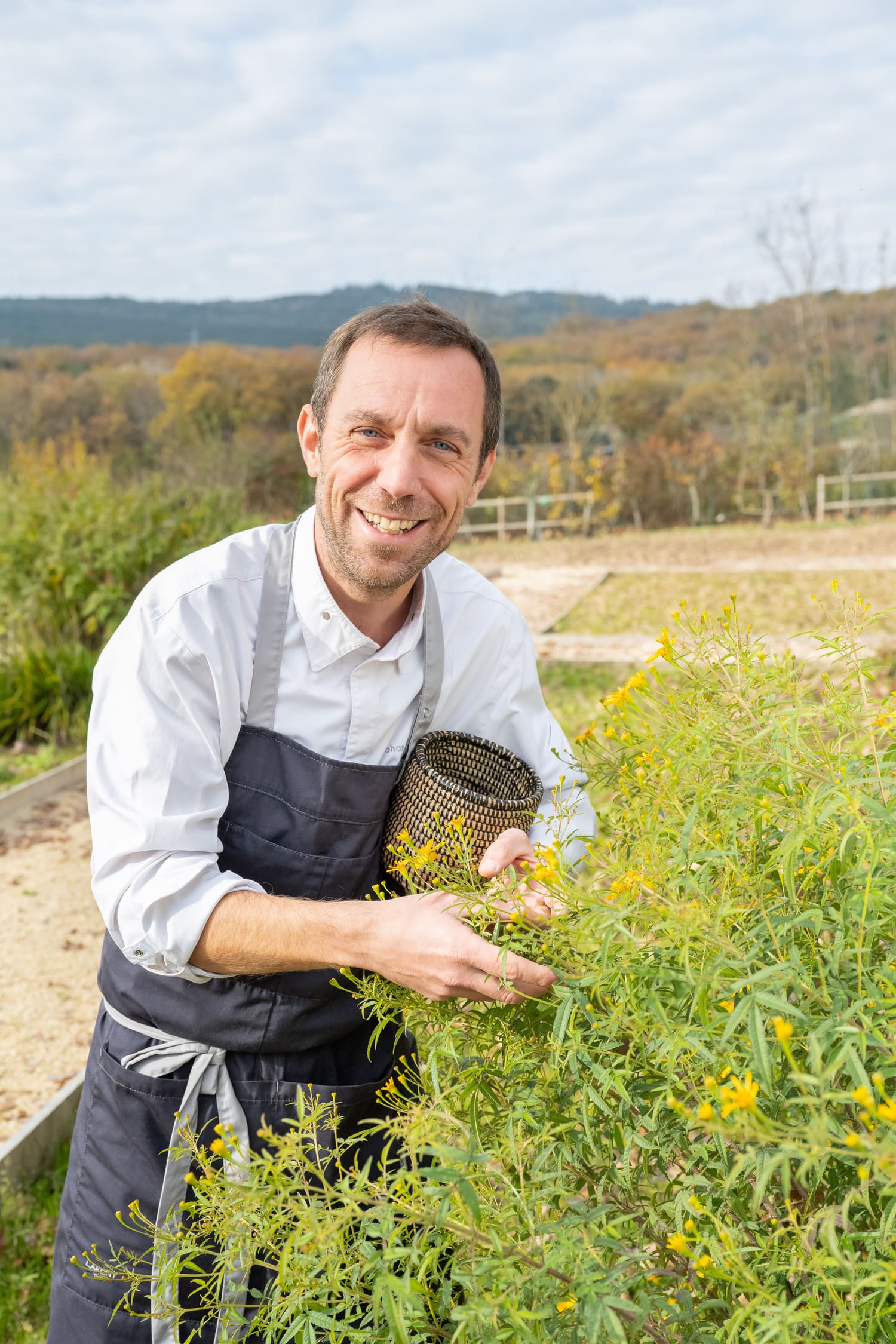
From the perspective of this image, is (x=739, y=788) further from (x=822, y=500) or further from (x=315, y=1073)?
(x=822, y=500)

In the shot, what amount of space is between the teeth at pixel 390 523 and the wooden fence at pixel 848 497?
23.4 meters

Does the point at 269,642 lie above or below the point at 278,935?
above

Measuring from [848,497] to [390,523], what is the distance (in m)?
25.1

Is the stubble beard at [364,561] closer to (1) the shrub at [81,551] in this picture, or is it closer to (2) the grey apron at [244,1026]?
(2) the grey apron at [244,1026]

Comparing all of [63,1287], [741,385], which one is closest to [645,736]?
[63,1287]

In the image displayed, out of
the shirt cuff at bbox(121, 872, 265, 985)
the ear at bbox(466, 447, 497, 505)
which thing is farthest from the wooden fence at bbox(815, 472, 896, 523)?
the shirt cuff at bbox(121, 872, 265, 985)

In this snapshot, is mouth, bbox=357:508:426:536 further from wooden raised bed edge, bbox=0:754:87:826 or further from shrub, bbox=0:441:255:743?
shrub, bbox=0:441:255:743

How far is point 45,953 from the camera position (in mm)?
4566

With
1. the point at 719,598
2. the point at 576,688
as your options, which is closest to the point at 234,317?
the point at 719,598

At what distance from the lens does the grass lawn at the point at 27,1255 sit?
2.58m

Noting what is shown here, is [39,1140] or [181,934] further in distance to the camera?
[39,1140]

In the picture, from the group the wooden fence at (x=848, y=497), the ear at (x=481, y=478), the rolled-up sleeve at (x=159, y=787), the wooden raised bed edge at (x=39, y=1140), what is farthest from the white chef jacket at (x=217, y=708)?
the wooden fence at (x=848, y=497)

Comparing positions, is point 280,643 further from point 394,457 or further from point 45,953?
point 45,953

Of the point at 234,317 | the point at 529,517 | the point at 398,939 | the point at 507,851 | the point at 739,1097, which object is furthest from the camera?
the point at 234,317
